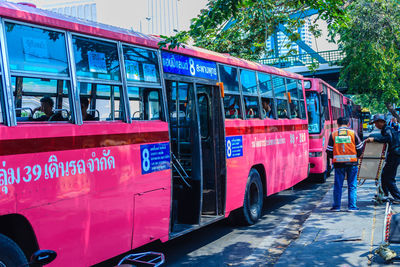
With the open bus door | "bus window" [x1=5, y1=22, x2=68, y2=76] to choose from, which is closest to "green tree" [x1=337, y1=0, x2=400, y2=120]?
the open bus door

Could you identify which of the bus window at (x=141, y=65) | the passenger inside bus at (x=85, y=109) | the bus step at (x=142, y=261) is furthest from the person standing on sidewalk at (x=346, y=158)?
the passenger inside bus at (x=85, y=109)

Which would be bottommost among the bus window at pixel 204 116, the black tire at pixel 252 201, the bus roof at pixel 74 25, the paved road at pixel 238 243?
the paved road at pixel 238 243

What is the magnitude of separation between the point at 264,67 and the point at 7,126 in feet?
22.9

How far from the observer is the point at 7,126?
413 centimetres

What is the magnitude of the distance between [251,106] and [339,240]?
3128 mm

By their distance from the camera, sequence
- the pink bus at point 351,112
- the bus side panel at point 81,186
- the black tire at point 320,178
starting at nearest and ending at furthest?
the bus side panel at point 81,186
the black tire at point 320,178
the pink bus at point 351,112

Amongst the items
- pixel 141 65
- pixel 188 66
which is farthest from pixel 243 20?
→ pixel 141 65

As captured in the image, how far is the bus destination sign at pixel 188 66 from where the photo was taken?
264 inches

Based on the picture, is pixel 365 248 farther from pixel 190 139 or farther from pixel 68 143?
pixel 68 143

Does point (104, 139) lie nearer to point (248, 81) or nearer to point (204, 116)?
point (204, 116)

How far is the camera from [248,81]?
30.7 ft

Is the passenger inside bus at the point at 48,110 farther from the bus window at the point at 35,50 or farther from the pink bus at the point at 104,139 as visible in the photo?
the bus window at the point at 35,50

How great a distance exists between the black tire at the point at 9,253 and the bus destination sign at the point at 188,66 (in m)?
3.19

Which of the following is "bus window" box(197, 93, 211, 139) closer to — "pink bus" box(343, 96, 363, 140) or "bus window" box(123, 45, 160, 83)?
"bus window" box(123, 45, 160, 83)
